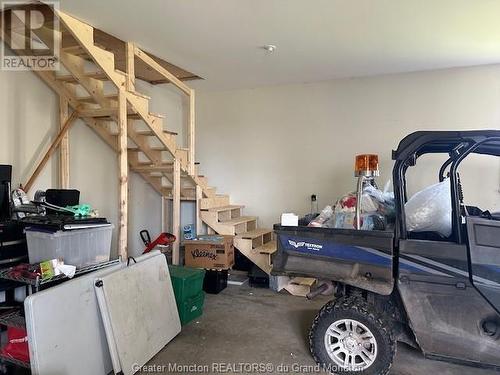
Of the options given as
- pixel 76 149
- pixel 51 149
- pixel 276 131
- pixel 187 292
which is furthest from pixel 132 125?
pixel 187 292

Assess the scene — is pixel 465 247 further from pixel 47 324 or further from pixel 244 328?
pixel 47 324

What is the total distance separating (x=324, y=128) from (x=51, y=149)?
133 inches

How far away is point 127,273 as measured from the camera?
238 centimetres

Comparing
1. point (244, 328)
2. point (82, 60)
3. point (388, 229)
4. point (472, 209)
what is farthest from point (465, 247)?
point (82, 60)

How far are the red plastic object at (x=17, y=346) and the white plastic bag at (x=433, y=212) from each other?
8.49 ft

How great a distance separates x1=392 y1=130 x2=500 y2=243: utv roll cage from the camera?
2029 mm

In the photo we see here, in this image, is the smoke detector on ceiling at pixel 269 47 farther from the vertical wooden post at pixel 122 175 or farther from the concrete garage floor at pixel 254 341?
the concrete garage floor at pixel 254 341

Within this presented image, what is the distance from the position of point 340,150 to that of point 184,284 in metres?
2.80

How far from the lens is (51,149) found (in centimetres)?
329

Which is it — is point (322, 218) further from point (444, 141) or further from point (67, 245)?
point (67, 245)

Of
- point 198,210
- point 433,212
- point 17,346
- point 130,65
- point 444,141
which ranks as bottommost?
point 17,346

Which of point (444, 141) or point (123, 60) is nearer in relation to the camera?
point (444, 141)

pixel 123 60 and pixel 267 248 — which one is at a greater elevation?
pixel 123 60

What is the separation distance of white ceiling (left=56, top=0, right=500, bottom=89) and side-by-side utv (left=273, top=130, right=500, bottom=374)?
120 cm
